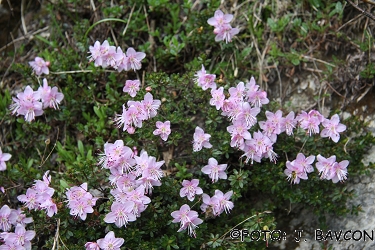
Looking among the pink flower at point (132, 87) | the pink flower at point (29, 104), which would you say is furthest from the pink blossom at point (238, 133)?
the pink flower at point (29, 104)

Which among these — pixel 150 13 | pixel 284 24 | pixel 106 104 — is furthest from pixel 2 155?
pixel 284 24

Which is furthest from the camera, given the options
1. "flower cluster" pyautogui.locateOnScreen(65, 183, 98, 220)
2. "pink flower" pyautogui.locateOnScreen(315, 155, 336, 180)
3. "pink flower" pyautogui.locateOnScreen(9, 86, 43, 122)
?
"pink flower" pyautogui.locateOnScreen(9, 86, 43, 122)

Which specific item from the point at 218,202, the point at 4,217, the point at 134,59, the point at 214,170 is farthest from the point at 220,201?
the point at 4,217

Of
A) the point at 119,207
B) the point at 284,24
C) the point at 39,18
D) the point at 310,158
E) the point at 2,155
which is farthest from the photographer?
the point at 39,18

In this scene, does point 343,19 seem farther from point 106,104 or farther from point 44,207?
point 44,207

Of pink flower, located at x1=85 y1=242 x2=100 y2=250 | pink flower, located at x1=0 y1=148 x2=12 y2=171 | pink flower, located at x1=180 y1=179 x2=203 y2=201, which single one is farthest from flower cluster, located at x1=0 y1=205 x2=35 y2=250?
pink flower, located at x1=180 y1=179 x2=203 y2=201

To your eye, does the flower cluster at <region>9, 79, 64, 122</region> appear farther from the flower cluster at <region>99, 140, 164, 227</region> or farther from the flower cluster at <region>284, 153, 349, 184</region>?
the flower cluster at <region>284, 153, 349, 184</region>
